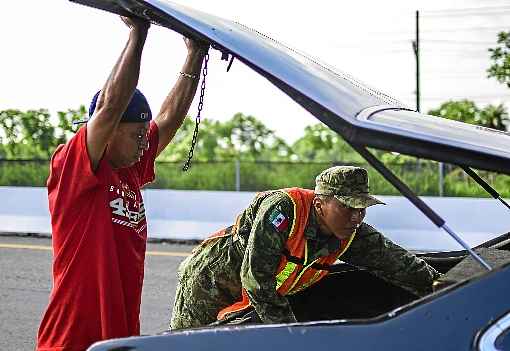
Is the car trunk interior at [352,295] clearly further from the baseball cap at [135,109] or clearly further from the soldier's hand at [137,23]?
the soldier's hand at [137,23]

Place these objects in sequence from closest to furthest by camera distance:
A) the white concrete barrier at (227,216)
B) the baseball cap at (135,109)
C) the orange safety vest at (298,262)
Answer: the baseball cap at (135,109)
the orange safety vest at (298,262)
the white concrete barrier at (227,216)

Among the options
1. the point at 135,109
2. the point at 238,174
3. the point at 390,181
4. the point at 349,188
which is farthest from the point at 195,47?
the point at 238,174

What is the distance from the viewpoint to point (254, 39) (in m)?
2.62

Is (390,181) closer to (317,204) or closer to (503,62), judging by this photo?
(317,204)

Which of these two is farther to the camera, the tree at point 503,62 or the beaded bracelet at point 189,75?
the tree at point 503,62

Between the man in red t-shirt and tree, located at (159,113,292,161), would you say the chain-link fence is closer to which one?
tree, located at (159,113,292,161)

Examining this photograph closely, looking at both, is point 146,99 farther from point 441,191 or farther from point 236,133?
point 236,133

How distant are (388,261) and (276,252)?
61 centimetres

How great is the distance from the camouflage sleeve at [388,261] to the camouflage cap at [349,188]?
309 millimetres

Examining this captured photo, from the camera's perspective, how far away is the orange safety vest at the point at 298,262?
358 centimetres

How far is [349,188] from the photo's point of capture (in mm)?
3568

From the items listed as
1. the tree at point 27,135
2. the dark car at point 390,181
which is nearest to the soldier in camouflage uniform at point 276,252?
the dark car at point 390,181

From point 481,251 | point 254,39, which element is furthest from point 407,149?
point 481,251

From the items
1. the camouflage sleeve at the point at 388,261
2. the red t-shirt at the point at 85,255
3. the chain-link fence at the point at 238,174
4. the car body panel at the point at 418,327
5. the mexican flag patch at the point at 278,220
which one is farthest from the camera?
the chain-link fence at the point at 238,174
